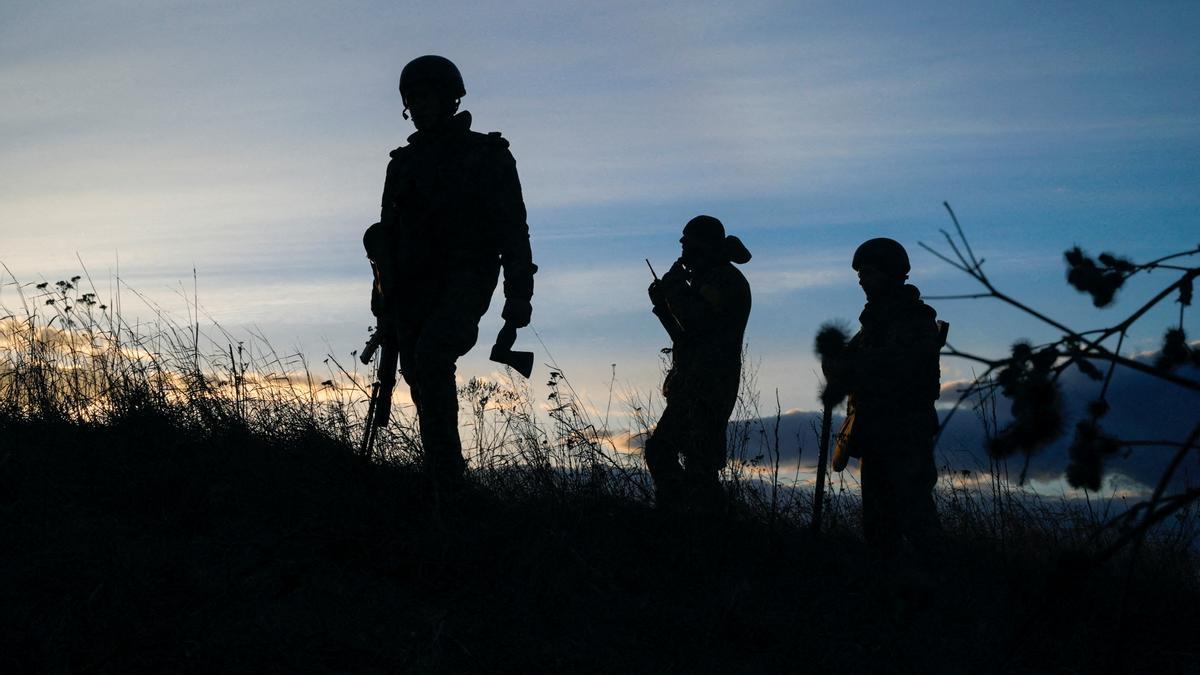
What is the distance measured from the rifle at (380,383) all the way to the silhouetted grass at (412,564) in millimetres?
119

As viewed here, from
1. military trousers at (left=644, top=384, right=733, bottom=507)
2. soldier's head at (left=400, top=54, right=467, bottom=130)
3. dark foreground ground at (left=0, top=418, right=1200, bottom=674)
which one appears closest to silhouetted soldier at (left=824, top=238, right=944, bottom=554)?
dark foreground ground at (left=0, top=418, right=1200, bottom=674)

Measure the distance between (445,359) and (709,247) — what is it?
6.51 feet

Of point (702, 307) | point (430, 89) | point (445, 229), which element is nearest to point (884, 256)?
point (702, 307)

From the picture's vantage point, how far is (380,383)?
5.75m

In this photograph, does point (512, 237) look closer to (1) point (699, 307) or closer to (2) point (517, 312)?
(2) point (517, 312)

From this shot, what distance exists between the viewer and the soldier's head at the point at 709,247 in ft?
21.6

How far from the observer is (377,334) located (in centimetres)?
583

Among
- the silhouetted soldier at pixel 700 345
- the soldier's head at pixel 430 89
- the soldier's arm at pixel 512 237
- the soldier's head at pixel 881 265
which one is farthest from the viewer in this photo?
the silhouetted soldier at pixel 700 345

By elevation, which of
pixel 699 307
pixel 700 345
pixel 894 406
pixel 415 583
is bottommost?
pixel 415 583

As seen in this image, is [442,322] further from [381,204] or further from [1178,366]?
[1178,366]

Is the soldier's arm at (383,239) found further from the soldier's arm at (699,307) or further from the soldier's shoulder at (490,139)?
the soldier's arm at (699,307)

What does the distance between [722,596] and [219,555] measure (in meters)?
2.15

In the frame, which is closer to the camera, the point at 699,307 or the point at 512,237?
the point at 512,237

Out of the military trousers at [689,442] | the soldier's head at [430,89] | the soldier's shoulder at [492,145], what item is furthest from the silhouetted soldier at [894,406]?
the soldier's head at [430,89]
